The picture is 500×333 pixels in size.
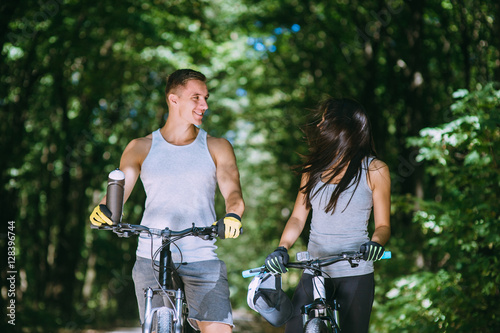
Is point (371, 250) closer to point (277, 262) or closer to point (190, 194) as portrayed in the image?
point (277, 262)

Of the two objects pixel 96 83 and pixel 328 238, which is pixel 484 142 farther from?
pixel 96 83

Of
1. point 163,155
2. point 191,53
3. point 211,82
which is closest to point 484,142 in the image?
point 163,155

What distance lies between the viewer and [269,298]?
3912 mm

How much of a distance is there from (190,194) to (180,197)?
0.07 m

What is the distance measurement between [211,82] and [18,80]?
7.13 metres

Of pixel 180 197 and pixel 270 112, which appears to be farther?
pixel 270 112

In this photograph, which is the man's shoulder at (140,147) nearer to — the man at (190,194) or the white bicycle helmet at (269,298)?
the man at (190,194)

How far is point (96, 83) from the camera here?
1359 cm

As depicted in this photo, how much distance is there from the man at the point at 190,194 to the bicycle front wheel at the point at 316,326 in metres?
0.64

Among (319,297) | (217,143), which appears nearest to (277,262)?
(319,297)

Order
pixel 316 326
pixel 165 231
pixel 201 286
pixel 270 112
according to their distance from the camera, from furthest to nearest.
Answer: pixel 270 112 → pixel 201 286 → pixel 165 231 → pixel 316 326

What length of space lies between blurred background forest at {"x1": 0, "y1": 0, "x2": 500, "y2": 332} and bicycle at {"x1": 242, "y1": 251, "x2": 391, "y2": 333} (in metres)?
1.24

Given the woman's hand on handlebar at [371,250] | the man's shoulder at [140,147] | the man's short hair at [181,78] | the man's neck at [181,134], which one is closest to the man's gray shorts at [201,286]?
the man's shoulder at [140,147]

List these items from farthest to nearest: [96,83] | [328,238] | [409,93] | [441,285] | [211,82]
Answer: [211,82], [96,83], [409,93], [441,285], [328,238]
